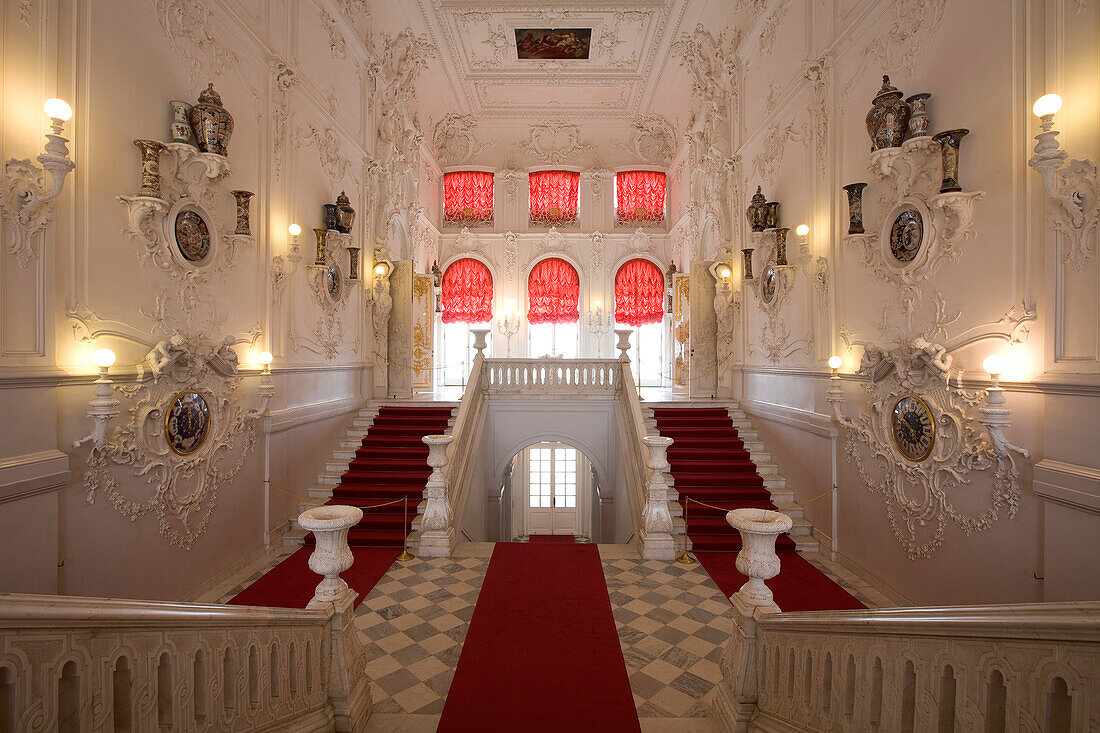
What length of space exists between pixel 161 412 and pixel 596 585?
4.70m

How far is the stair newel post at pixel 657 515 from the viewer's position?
6.60 m

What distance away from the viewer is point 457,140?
16703 millimetres

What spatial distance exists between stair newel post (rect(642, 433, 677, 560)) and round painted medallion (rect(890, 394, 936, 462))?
7.92ft

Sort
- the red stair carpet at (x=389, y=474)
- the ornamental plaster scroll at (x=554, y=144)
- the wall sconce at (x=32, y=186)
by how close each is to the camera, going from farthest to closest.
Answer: the ornamental plaster scroll at (x=554, y=144) < the red stair carpet at (x=389, y=474) < the wall sconce at (x=32, y=186)

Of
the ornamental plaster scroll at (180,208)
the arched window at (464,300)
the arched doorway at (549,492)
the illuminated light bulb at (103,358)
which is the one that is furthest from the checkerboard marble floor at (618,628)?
the arched window at (464,300)

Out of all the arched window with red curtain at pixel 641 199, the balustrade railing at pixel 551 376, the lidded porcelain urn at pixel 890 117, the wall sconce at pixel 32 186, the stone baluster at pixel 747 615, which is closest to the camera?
the stone baluster at pixel 747 615

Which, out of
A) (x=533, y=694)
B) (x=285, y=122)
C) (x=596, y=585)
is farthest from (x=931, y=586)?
(x=285, y=122)

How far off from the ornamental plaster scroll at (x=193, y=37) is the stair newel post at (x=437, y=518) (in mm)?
4889

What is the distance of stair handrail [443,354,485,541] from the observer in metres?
7.43

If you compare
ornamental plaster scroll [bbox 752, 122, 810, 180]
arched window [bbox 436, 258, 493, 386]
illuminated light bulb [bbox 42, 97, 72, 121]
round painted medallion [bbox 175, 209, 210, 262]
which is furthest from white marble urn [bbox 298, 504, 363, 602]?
arched window [bbox 436, 258, 493, 386]

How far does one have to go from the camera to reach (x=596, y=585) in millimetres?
5676

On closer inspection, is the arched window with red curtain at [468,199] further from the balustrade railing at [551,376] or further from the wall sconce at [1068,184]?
the wall sconce at [1068,184]

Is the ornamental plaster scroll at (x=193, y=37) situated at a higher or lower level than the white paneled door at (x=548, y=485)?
higher

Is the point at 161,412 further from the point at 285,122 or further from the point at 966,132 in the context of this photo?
the point at 966,132
